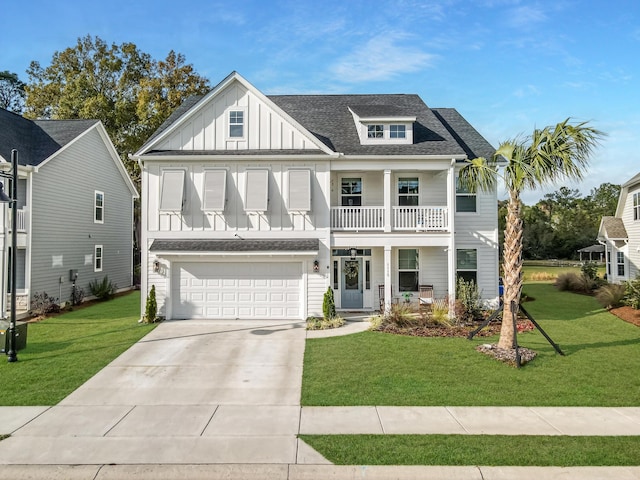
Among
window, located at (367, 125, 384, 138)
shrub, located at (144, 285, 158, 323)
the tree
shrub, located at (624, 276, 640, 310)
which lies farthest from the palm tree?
the tree

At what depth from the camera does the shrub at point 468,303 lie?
47.9 feet

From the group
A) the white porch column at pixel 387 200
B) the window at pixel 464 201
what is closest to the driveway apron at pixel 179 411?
the white porch column at pixel 387 200

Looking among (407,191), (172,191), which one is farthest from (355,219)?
(172,191)

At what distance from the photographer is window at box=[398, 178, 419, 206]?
55.1ft

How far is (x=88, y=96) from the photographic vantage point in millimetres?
30016

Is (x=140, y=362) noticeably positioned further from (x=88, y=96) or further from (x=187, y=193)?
(x=88, y=96)

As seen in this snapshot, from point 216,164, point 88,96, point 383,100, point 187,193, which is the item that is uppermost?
point 88,96

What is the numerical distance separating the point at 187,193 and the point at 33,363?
736cm

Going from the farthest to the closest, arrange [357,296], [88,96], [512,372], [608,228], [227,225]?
[88,96] < [608,228] < [357,296] < [227,225] < [512,372]

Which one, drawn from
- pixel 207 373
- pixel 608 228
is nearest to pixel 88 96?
pixel 207 373

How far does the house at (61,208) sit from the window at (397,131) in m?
14.5

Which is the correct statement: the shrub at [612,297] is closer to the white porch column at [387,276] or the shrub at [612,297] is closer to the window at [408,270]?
the window at [408,270]

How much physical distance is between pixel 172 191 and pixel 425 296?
1067 centimetres

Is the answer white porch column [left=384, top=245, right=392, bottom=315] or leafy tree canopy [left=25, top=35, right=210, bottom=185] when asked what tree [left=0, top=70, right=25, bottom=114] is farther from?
white porch column [left=384, top=245, right=392, bottom=315]
